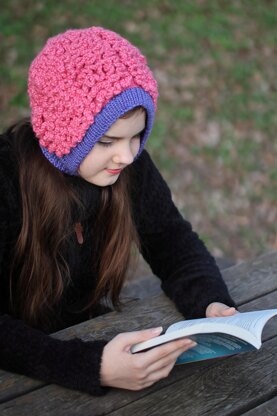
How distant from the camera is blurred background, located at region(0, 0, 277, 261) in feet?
14.8

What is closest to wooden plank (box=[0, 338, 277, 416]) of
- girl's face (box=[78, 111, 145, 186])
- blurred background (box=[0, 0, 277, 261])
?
girl's face (box=[78, 111, 145, 186])

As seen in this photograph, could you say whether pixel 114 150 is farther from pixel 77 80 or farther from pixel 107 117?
pixel 77 80

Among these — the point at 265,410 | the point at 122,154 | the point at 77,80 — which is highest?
the point at 77,80

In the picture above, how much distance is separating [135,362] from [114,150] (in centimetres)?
60

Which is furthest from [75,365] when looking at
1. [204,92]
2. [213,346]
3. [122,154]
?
[204,92]

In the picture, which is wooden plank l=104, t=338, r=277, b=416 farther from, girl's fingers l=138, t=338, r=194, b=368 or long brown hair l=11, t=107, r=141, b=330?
long brown hair l=11, t=107, r=141, b=330

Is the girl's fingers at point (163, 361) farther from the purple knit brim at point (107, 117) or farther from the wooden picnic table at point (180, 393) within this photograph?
the purple knit brim at point (107, 117)

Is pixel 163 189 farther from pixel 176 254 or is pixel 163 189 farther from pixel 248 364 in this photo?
pixel 248 364

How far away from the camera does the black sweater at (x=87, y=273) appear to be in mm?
1647

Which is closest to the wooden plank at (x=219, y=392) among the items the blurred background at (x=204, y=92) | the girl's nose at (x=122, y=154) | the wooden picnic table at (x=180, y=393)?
the wooden picnic table at (x=180, y=393)

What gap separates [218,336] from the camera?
1517mm

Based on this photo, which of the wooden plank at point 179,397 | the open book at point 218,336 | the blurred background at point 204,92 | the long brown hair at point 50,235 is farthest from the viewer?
the blurred background at point 204,92

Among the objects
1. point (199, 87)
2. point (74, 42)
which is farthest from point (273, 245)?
point (74, 42)

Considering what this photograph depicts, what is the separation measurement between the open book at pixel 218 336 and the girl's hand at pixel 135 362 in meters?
0.02
